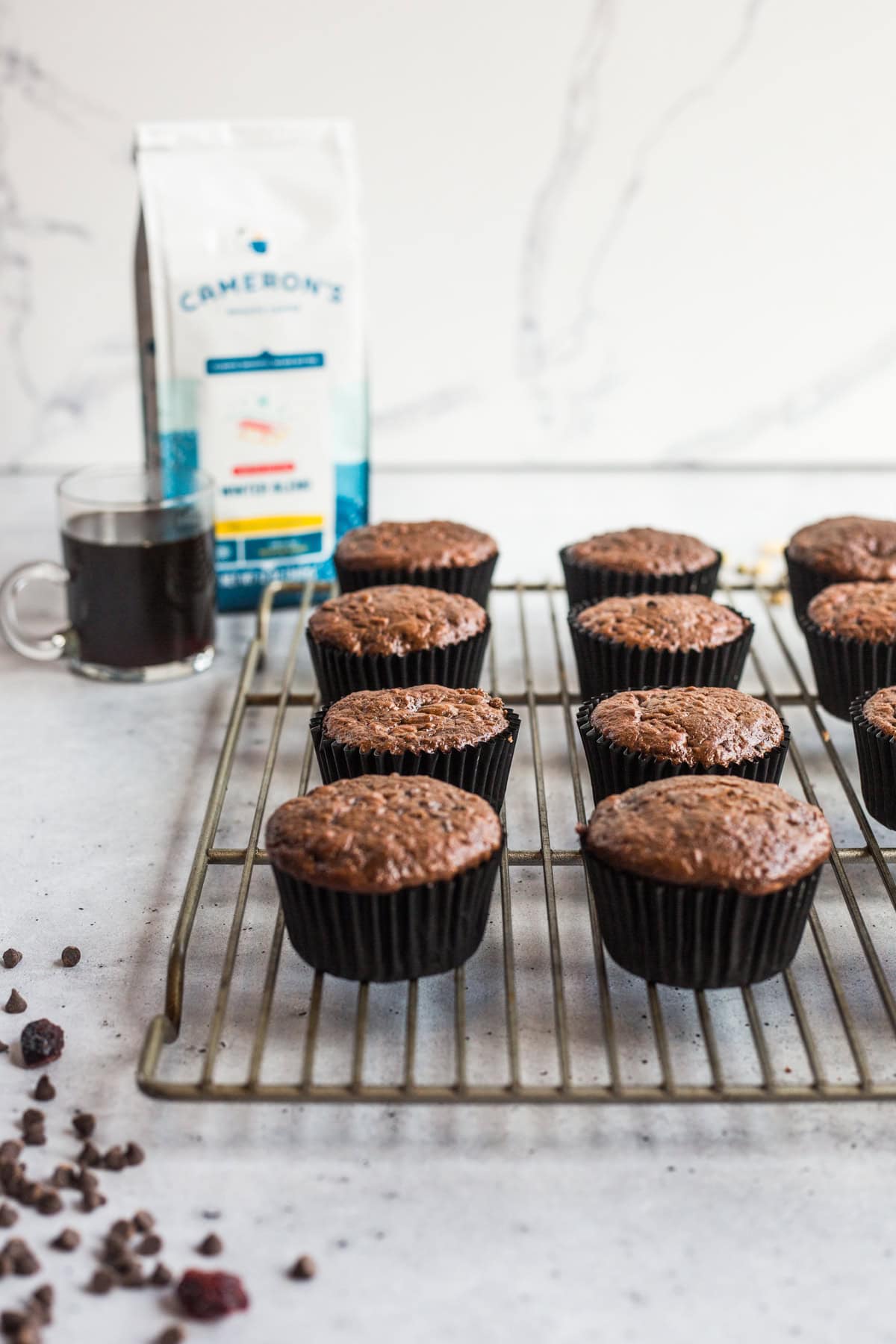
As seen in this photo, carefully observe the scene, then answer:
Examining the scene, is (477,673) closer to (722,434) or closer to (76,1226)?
(76,1226)

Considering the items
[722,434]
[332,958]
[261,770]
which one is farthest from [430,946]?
[722,434]

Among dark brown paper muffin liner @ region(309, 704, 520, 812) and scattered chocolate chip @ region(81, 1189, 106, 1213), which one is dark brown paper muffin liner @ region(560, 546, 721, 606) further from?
scattered chocolate chip @ region(81, 1189, 106, 1213)

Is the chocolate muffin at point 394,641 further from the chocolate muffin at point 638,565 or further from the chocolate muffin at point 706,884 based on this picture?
the chocolate muffin at point 706,884

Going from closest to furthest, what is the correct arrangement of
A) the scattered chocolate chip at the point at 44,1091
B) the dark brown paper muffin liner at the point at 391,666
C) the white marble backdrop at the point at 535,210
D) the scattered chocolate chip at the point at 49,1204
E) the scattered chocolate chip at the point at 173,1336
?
the scattered chocolate chip at the point at 173,1336 → the scattered chocolate chip at the point at 49,1204 → the scattered chocolate chip at the point at 44,1091 → the dark brown paper muffin liner at the point at 391,666 → the white marble backdrop at the point at 535,210

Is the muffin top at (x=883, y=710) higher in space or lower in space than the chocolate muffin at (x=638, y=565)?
lower

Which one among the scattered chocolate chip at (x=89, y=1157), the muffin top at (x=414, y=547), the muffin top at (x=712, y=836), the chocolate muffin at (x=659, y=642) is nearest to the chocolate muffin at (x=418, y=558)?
the muffin top at (x=414, y=547)

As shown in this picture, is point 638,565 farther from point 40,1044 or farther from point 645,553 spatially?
point 40,1044
